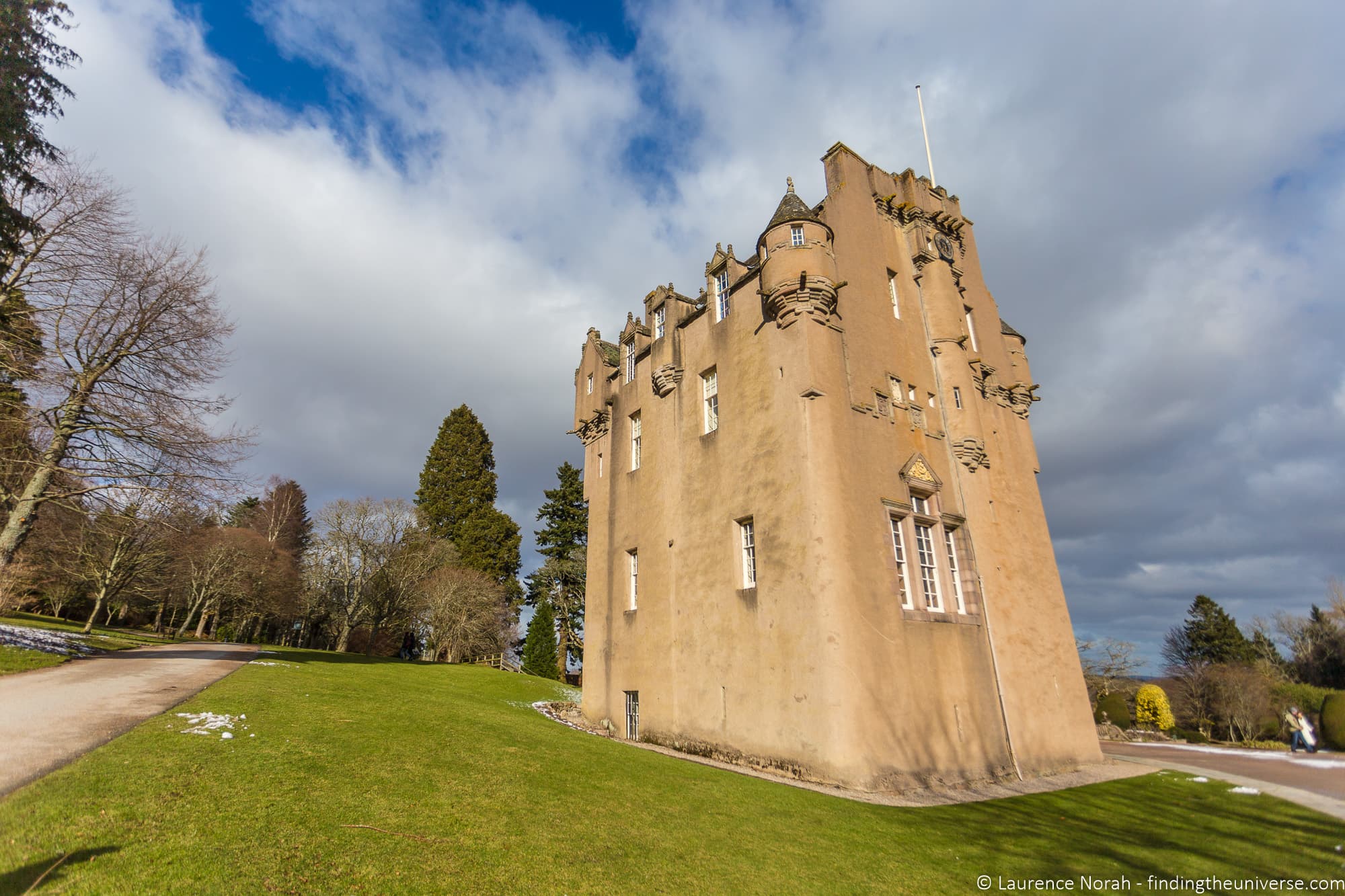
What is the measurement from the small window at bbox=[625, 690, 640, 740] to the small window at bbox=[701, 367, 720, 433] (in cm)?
969

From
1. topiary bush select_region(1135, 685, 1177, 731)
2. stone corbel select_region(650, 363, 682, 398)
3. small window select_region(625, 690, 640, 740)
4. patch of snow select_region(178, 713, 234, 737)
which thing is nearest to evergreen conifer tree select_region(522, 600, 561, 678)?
small window select_region(625, 690, 640, 740)

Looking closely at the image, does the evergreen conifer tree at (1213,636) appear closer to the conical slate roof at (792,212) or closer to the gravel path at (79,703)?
the conical slate roof at (792,212)

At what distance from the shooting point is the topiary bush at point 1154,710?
35375mm

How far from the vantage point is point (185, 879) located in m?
4.75

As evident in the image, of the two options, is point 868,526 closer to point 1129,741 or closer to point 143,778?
point 143,778

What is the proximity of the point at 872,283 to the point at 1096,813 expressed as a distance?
51.0ft

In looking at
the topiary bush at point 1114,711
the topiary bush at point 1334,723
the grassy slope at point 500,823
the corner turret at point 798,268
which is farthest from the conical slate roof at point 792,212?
the topiary bush at point 1114,711

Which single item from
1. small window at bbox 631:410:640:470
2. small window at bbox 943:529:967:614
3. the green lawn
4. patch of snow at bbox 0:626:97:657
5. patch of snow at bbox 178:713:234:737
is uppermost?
small window at bbox 631:410:640:470

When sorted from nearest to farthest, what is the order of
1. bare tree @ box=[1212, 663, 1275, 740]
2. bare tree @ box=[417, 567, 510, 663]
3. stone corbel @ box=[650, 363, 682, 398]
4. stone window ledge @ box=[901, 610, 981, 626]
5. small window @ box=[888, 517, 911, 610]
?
1. stone window ledge @ box=[901, 610, 981, 626]
2. small window @ box=[888, 517, 911, 610]
3. stone corbel @ box=[650, 363, 682, 398]
4. bare tree @ box=[1212, 663, 1275, 740]
5. bare tree @ box=[417, 567, 510, 663]

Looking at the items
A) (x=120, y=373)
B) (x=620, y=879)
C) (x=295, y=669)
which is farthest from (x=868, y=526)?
(x=120, y=373)

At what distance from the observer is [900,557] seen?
671 inches

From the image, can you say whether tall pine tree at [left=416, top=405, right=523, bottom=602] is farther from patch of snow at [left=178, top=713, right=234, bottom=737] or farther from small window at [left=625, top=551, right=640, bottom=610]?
patch of snow at [left=178, top=713, right=234, bottom=737]

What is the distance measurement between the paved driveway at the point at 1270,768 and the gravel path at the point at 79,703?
68.0ft

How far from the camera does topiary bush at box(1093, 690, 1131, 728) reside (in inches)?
1382
